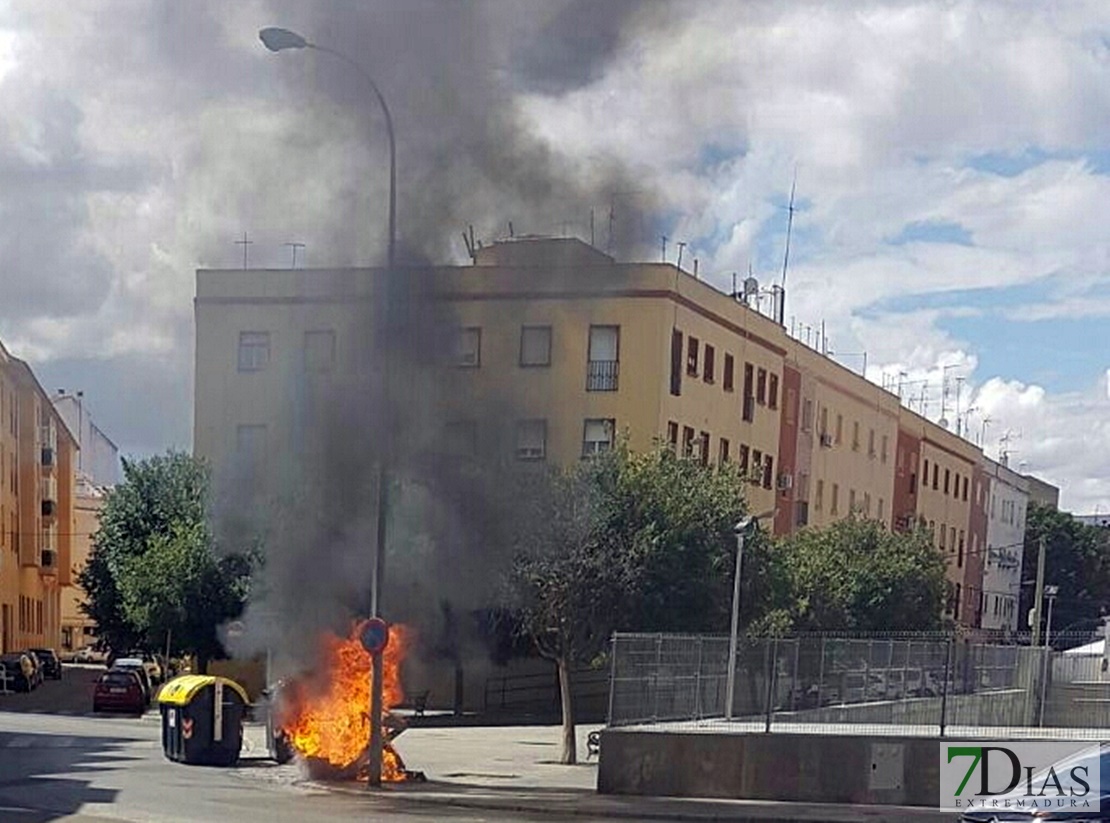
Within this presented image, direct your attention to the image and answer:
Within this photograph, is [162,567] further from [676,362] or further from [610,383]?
[676,362]

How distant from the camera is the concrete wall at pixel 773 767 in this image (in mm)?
19016

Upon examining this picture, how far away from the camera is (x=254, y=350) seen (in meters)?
29.7

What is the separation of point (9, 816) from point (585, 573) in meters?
11.3

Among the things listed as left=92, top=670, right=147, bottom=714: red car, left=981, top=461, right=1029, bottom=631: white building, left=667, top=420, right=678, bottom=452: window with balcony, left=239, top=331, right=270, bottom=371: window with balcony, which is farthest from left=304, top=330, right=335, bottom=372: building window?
left=981, top=461, right=1029, bottom=631: white building

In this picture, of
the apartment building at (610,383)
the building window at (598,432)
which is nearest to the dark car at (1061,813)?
the apartment building at (610,383)

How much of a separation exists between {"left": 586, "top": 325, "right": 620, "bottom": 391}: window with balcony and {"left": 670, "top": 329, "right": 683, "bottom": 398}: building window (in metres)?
1.59

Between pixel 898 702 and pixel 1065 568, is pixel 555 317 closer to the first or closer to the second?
pixel 898 702

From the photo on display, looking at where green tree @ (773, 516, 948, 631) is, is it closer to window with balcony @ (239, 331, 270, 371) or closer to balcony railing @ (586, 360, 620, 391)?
balcony railing @ (586, 360, 620, 391)

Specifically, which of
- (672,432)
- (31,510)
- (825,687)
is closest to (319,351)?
(825,687)

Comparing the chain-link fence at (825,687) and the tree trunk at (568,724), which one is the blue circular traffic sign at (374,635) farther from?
the tree trunk at (568,724)

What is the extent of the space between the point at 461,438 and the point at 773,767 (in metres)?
7.08

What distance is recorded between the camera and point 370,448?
2200 cm

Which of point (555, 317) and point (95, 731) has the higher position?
point (555, 317)

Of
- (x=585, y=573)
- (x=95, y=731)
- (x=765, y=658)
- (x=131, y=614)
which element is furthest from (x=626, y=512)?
(x=131, y=614)
